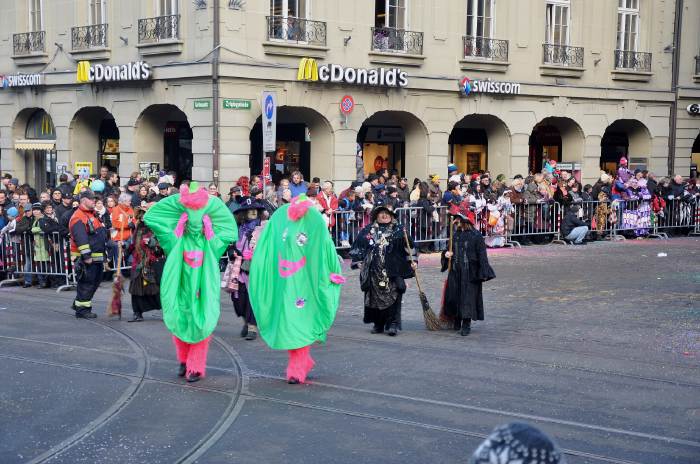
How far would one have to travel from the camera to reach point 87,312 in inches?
539

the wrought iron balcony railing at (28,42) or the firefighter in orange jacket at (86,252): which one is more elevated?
the wrought iron balcony railing at (28,42)

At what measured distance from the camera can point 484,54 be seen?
1099 inches

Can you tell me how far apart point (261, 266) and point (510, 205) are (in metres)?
13.3

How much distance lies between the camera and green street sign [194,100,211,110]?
23.5m

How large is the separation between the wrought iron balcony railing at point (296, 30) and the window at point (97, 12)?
200 inches

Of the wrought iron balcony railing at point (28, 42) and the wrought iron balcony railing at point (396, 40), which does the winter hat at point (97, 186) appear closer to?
the wrought iron balcony railing at point (396, 40)

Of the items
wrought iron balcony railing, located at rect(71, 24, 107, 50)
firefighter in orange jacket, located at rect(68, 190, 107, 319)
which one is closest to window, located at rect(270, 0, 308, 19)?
wrought iron balcony railing, located at rect(71, 24, 107, 50)

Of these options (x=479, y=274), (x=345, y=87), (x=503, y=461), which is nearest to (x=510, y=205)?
(x=345, y=87)

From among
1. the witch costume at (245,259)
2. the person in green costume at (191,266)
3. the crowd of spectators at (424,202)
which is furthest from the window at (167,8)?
the person in green costume at (191,266)

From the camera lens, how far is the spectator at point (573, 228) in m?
23.4

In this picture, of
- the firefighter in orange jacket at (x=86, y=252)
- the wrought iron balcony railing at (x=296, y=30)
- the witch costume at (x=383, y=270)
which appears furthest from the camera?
the wrought iron balcony railing at (x=296, y=30)

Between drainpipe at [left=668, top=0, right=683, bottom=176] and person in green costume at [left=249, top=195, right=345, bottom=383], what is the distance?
81.9 feet

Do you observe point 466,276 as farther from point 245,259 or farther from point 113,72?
point 113,72

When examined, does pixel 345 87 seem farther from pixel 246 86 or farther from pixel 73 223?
pixel 73 223
